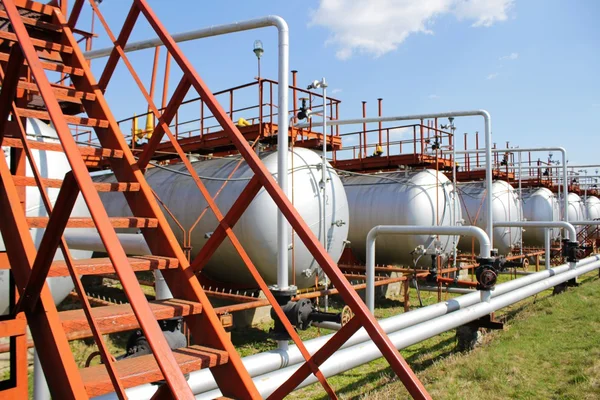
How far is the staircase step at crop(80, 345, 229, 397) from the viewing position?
105 inches

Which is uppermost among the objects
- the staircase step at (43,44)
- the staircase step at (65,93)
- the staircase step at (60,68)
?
the staircase step at (43,44)

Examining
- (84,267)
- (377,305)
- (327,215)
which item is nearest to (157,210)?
(84,267)

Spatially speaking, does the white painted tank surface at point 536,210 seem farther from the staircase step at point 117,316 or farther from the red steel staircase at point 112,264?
the staircase step at point 117,316

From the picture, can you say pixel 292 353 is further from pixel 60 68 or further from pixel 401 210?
pixel 401 210

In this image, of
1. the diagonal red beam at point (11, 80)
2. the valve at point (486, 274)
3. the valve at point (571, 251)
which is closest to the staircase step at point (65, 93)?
the diagonal red beam at point (11, 80)

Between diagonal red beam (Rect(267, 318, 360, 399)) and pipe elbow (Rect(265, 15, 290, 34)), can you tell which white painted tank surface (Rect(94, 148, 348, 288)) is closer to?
pipe elbow (Rect(265, 15, 290, 34))

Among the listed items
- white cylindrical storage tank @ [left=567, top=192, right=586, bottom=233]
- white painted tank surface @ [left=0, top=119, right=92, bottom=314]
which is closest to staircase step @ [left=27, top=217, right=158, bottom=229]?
white painted tank surface @ [left=0, top=119, right=92, bottom=314]

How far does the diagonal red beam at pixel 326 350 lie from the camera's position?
273cm

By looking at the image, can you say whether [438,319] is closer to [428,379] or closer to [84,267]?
[428,379]

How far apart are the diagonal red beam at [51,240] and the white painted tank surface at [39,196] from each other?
345 cm

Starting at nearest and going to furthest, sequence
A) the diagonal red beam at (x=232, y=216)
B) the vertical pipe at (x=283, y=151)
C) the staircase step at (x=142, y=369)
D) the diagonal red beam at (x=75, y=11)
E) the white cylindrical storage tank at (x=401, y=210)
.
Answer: the staircase step at (x=142, y=369), the diagonal red beam at (x=232, y=216), the vertical pipe at (x=283, y=151), the diagonal red beam at (x=75, y=11), the white cylindrical storage tank at (x=401, y=210)

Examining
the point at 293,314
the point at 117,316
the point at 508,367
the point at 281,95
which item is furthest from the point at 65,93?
the point at 508,367

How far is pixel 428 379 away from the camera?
6.30 metres

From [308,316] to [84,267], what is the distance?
2648 mm
